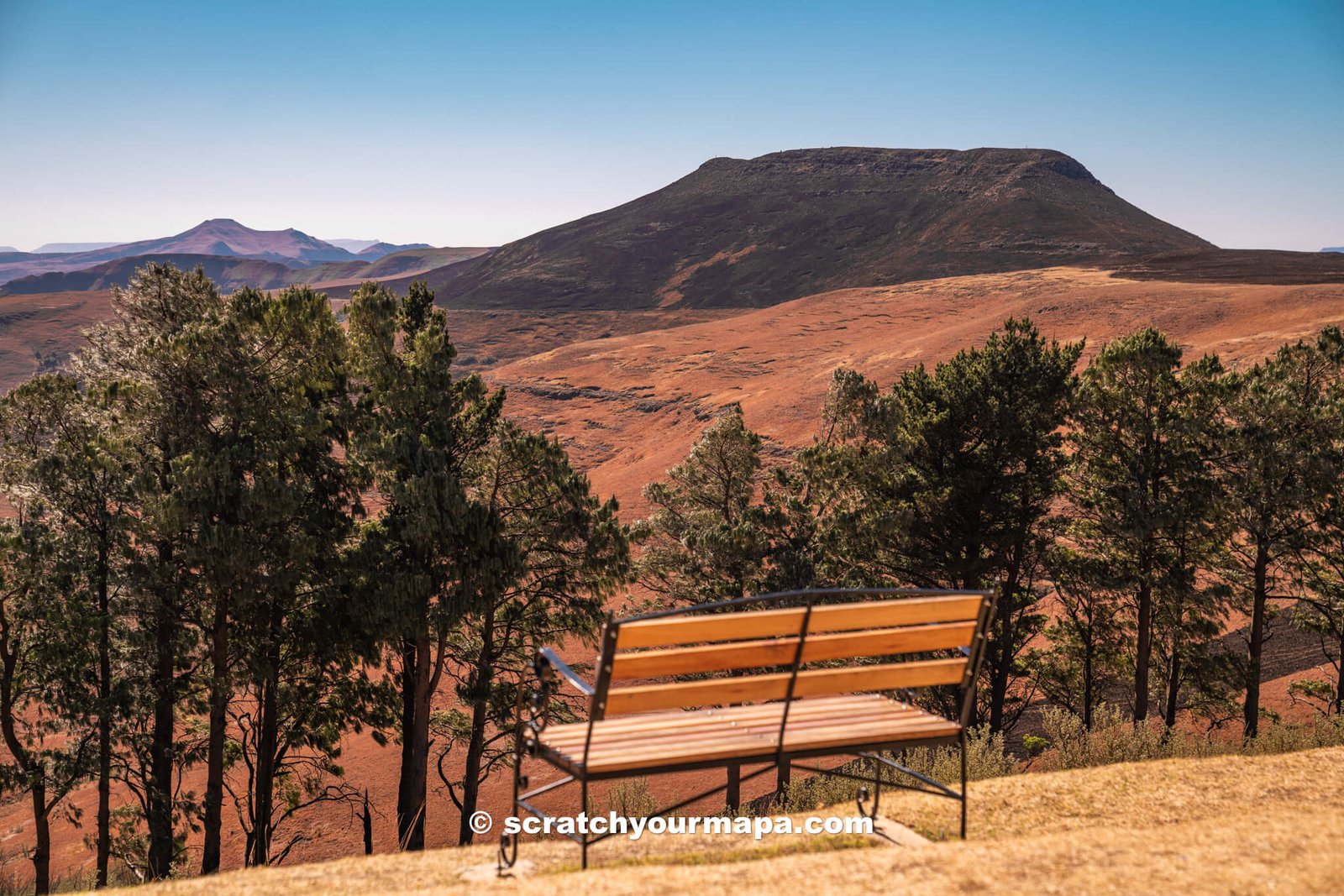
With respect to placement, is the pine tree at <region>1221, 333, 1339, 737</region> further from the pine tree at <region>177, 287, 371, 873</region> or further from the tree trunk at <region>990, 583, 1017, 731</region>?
the pine tree at <region>177, 287, 371, 873</region>

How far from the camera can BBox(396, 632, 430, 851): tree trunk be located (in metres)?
13.1

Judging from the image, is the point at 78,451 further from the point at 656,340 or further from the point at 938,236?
the point at 938,236

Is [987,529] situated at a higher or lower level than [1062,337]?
lower

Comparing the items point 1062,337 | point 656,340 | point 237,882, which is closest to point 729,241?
point 656,340

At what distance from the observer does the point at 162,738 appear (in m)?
13.0

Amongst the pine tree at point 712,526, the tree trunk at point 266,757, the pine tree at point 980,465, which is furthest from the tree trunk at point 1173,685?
the tree trunk at point 266,757

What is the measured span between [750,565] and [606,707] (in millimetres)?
10664

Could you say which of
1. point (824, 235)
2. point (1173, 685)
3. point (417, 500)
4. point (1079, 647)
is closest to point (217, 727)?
point (417, 500)

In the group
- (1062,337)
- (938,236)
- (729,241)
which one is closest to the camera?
(1062,337)

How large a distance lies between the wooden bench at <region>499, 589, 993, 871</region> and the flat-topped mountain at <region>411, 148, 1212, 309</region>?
9623 centimetres

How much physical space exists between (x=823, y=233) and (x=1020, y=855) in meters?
141

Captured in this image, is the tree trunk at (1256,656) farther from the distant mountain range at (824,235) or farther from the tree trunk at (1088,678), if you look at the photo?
the distant mountain range at (824,235)

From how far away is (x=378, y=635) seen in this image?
12672 millimetres

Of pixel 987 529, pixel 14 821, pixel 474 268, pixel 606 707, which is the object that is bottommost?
pixel 14 821
